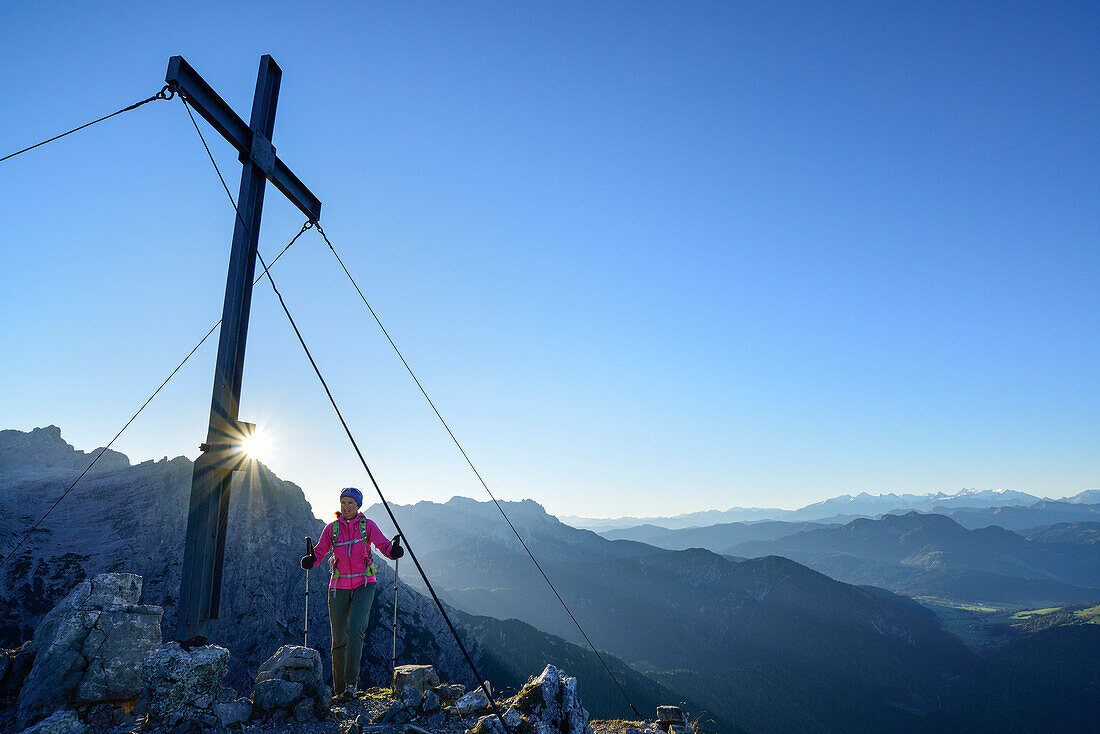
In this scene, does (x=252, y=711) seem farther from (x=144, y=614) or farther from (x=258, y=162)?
(x=258, y=162)

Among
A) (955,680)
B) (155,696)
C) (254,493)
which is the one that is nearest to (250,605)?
(254,493)

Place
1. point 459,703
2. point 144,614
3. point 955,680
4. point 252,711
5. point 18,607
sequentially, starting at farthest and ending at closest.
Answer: point 955,680 → point 18,607 → point 144,614 → point 459,703 → point 252,711

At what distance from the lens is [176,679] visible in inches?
287

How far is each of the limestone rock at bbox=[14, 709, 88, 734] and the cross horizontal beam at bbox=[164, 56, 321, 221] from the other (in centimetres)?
850

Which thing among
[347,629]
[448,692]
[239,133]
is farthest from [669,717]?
[239,133]

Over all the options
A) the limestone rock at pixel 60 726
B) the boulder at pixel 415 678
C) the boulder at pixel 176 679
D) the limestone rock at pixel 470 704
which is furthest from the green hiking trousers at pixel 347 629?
the limestone rock at pixel 60 726

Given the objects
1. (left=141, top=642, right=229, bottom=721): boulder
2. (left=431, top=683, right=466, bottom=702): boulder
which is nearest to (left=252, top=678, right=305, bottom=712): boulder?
(left=141, top=642, right=229, bottom=721): boulder

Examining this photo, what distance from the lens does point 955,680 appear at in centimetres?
19912

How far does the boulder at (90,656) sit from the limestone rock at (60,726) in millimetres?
1831

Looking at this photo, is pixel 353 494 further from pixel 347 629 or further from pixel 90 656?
pixel 90 656

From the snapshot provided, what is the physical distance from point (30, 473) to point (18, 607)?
36.1 m

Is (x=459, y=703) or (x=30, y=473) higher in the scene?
(x=30, y=473)

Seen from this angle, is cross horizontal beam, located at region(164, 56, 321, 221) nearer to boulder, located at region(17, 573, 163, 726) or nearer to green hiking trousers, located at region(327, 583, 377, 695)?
green hiking trousers, located at region(327, 583, 377, 695)

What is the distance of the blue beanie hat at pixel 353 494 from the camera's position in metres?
9.68
